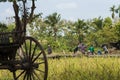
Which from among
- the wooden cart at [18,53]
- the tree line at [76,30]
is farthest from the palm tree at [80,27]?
the wooden cart at [18,53]

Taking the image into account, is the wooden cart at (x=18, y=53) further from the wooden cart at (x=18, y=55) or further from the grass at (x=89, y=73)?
the grass at (x=89, y=73)

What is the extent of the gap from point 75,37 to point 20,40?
200 ft

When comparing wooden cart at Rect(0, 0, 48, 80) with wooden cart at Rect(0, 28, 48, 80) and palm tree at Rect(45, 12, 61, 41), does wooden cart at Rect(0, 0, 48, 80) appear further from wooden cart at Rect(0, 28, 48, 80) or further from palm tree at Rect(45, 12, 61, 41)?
palm tree at Rect(45, 12, 61, 41)

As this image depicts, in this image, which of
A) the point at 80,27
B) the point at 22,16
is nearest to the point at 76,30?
the point at 80,27

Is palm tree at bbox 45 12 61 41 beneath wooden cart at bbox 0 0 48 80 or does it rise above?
above

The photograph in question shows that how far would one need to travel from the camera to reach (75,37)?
233ft

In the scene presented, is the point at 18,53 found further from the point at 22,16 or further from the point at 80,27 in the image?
the point at 80,27

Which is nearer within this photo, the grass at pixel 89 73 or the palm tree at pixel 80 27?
the grass at pixel 89 73

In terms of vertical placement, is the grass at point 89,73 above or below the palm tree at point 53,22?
below

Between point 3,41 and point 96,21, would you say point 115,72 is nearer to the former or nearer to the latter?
point 3,41

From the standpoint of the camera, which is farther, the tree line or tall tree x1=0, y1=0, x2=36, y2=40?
the tree line

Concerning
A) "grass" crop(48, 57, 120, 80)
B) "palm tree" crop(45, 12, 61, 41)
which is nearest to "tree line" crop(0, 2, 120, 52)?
"palm tree" crop(45, 12, 61, 41)

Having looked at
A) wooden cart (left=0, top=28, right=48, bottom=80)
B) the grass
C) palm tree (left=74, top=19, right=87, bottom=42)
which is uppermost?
palm tree (left=74, top=19, right=87, bottom=42)

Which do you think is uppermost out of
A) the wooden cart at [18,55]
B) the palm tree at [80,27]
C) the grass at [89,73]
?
the palm tree at [80,27]
